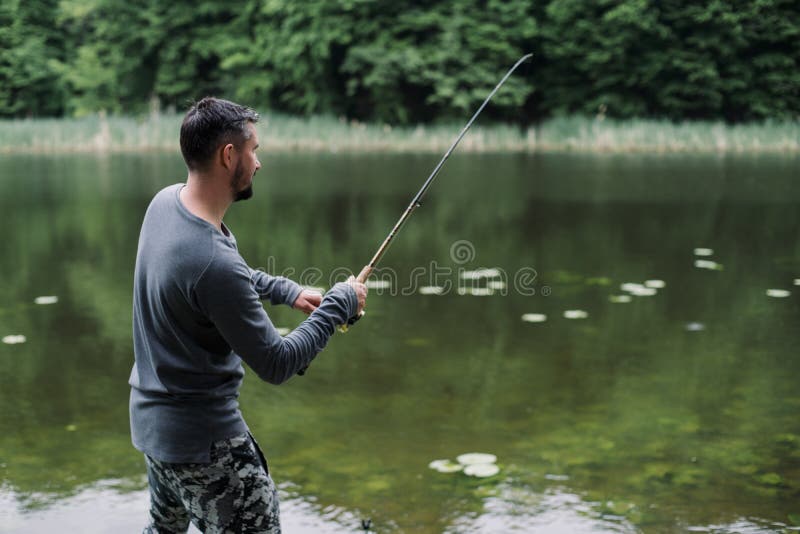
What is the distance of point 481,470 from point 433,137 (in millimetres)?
17747

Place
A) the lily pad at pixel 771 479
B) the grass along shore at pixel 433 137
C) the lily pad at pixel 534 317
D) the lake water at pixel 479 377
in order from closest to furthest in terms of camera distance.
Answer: the lake water at pixel 479 377, the lily pad at pixel 771 479, the lily pad at pixel 534 317, the grass along shore at pixel 433 137

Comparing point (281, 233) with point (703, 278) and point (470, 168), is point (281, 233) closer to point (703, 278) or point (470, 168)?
point (703, 278)

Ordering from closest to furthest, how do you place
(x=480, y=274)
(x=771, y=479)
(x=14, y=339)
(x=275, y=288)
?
(x=275, y=288), (x=771, y=479), (x=14, y=339), (x=480, y=274)

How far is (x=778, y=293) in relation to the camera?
6.75 metres

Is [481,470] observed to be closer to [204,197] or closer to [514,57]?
[204,197]

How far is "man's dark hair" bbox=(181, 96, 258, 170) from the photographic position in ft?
6.92

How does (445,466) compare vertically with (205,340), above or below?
below

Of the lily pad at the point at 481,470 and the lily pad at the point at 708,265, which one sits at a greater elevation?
the lily pad at the point at 708,265

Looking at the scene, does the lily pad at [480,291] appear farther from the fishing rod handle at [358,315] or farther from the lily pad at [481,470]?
the fishing rod handle at [358,315]

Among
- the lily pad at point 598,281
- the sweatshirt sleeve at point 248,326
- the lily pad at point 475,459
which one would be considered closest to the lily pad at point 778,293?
the lily pad at point 598,281

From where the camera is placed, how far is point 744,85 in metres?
23.0

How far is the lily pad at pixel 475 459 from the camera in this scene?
3.66 metres

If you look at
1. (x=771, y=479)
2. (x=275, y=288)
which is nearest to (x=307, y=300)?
(x=275, y=288)

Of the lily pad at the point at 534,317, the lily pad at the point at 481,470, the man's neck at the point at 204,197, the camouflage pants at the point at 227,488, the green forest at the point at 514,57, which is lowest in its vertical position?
the lily pad at the point at 481,470
